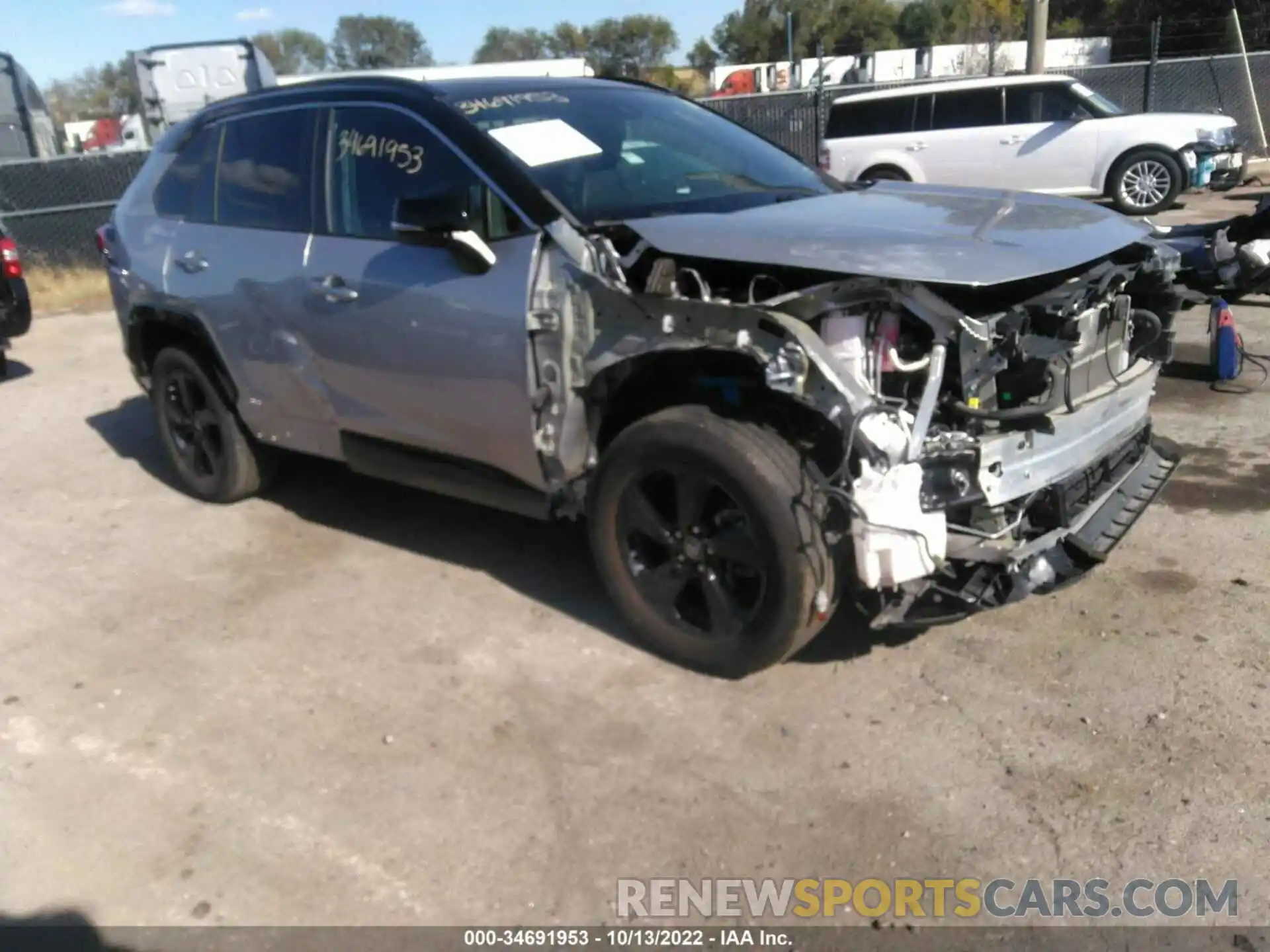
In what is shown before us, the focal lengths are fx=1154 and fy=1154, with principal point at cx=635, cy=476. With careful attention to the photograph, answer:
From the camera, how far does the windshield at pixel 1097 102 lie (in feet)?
48.9

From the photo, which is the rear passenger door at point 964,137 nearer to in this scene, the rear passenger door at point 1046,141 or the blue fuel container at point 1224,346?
the rear passenger door at point 1046,141

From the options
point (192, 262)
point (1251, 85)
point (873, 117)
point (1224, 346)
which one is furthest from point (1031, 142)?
point (192, 262)

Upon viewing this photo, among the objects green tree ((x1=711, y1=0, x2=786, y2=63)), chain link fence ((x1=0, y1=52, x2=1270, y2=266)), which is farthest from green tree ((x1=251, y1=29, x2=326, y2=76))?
chain link fence ((x1=0, y1=52, x2=1270, y2=266))

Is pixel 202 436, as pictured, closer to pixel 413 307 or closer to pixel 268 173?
pixel 268 173

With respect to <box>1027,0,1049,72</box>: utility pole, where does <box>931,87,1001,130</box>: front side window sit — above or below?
below

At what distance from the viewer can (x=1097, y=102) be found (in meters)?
15.0

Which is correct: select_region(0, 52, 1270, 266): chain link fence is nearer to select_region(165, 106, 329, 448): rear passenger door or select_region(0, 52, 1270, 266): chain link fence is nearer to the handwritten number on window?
select_region(165, 106, 329, 448): rear passenger door

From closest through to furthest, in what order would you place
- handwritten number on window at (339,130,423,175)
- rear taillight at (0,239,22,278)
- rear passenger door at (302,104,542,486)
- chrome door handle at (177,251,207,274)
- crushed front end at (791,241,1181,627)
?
crushed front end at (791,241,1181,627) → rear passenger door at (302,104,542,486) → handwritten number on window at (339,130,423,175) → chrome door handle at (177,251,207,274) → rear taillight at (0,239,22,278)

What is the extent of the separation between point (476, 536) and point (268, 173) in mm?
1808

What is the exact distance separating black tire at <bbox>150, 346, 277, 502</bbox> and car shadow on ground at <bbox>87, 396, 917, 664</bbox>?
0.25m

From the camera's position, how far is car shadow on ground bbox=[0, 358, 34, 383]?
955cm

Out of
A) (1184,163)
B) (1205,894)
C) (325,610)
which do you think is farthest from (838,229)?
(1184,163)

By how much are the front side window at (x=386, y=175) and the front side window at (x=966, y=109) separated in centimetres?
1273

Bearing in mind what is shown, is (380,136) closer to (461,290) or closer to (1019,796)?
(461,290)
